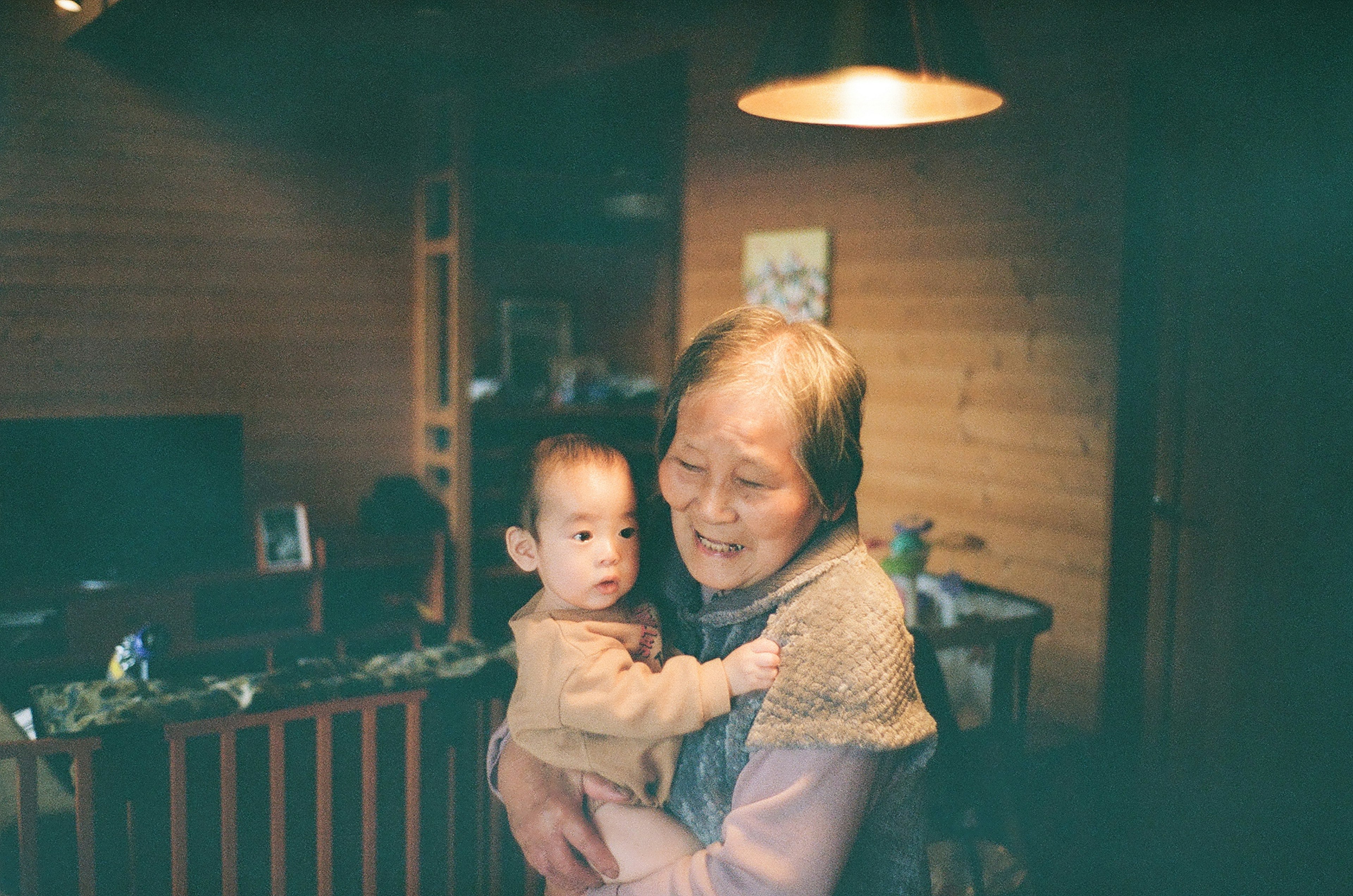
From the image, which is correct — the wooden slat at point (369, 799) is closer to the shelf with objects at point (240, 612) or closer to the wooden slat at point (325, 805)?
the wooden slat at point (325, 805)

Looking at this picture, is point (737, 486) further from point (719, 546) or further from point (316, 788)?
point (316, 788)

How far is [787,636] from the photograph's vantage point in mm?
1081

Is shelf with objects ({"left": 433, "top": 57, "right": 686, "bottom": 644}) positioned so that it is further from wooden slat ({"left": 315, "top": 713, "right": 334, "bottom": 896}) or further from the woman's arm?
the woman's arm

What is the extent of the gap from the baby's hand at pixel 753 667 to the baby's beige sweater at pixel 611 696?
0.02 meters

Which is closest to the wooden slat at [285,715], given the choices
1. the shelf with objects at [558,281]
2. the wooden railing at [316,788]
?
the wooden railing at [316,788]

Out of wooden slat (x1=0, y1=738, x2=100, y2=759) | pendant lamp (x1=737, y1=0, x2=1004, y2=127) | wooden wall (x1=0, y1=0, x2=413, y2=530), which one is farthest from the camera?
wooden wall (x1=0, y1=0, x2=413, y2=530)

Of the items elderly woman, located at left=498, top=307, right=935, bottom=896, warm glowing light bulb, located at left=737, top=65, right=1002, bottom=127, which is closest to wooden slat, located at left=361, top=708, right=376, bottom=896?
elderly woman, located at left=498, top=307, right=935, bottom=896

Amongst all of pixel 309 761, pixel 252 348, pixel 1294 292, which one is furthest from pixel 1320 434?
A: pixel 252 348

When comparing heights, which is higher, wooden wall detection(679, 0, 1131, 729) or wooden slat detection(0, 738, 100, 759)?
wooden wall detection(679, 0, 1131, 729)

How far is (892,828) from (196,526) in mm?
4299

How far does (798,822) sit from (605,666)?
0.29m

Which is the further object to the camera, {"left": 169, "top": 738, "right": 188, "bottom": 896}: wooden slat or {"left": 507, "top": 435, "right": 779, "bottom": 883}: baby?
{"left": 169, "top": 738, "right": 188, "bottom": 896}: wooden slat

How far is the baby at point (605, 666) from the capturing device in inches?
44.9

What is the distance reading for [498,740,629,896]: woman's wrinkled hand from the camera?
1.20 m
